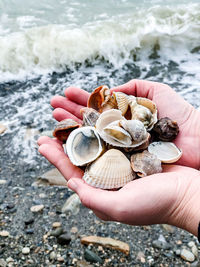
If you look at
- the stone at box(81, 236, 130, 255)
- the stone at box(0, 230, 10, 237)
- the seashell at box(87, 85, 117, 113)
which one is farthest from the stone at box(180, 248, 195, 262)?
the stone at box(0, 230, 10, 237)

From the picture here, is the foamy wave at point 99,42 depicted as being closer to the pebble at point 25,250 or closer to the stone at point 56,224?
the stone at point 56,224

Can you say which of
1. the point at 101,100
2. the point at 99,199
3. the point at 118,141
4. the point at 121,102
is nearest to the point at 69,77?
the point at 101,100

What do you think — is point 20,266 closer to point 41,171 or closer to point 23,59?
point 41,171

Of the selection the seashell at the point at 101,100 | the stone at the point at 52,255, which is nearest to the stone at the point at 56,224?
the stone at the point at 52,255

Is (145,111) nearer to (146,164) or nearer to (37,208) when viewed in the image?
(146,164)

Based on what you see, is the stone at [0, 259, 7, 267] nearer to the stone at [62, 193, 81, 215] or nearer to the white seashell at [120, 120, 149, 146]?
the stone at [62, 193, 81, 215]

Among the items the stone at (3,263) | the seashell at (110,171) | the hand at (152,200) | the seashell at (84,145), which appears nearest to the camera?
the hand at (152,200)

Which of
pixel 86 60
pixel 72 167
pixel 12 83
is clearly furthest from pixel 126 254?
pixel 86 60
